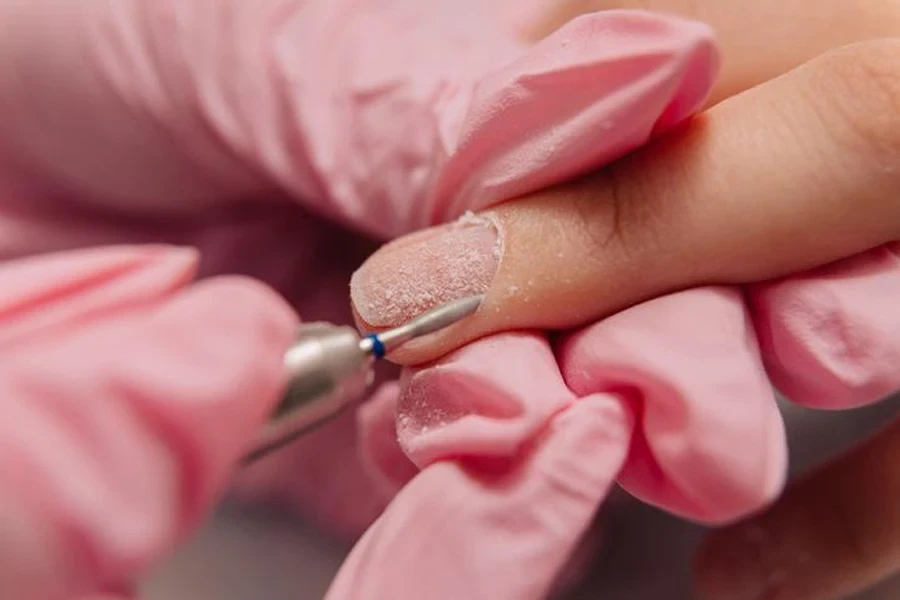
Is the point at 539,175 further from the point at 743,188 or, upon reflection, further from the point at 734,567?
the point at 734,567

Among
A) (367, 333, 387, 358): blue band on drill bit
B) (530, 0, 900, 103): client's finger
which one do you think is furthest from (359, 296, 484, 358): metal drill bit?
(530, 0, 900, 103): client's finger

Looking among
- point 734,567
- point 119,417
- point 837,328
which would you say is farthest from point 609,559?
point 119,417

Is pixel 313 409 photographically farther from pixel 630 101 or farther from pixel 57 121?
pixel 57 121

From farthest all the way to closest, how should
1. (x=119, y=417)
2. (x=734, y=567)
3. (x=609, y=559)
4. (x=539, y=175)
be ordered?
(x=609, y=559) → (x=734, y=567) → (x=539, y=175) → (x=119, y=417)

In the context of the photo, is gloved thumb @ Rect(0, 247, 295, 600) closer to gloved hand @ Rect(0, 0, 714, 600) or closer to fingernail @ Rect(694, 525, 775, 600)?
gloved hand @ Rect(0, 0, 714, 600)

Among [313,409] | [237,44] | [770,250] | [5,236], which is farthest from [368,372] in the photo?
[5,236]

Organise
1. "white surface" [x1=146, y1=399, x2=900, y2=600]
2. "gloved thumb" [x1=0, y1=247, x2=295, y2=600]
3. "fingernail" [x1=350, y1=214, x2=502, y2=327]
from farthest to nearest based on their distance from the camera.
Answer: "white surface" [x1=146, y1=399, x2=900, y2=600] → "fingernail" [x1=350, y1=214, x2=502, y2=327] → "gloved thumb" [x1=0, y1=247, x2=295, y2=600]
